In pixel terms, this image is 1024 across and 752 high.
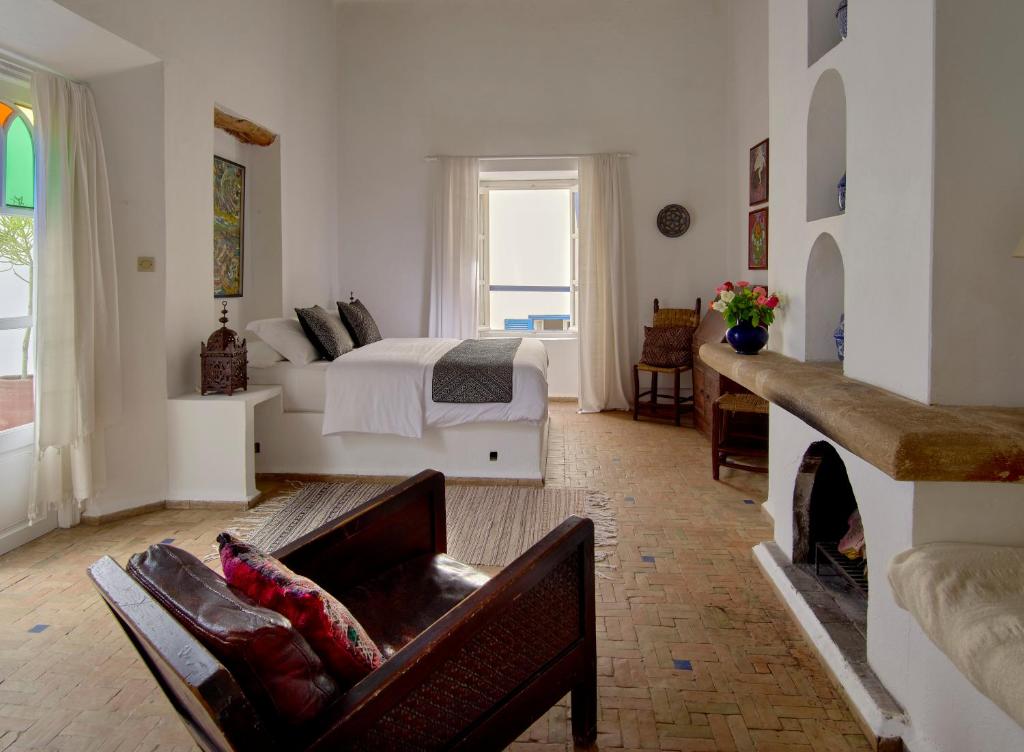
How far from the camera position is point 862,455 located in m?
1.92

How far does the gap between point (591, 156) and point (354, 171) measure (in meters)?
2.27

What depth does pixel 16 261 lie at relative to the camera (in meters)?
3.74

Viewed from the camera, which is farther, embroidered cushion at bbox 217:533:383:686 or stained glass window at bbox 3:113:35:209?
stained glass window at bbox 3:113:35:209

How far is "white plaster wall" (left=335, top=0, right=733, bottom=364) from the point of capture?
7.12 metres

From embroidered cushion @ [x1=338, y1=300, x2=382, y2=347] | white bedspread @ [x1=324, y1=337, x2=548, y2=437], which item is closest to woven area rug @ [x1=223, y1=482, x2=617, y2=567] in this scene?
white bedspread @ [x1=324, y1=337, x2=548, y2=437]

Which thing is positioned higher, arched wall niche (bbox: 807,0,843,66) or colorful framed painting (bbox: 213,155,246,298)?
arched wall niche (bbox: 807,0,843,66)

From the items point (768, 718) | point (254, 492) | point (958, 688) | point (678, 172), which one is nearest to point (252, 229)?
point (254, 492)

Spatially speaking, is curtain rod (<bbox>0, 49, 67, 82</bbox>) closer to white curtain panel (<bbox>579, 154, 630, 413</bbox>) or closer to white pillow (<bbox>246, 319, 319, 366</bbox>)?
white pillow (<bbox>246, 319, 319, 366</bbox>)

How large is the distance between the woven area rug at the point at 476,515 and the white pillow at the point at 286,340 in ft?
2.77

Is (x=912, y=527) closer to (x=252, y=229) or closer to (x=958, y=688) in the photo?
(x=958, y=688)

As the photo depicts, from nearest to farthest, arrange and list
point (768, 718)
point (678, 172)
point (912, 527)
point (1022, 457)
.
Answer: point (1022, 457)
point (912, 527)
point (768, 718)
point (678, 172)

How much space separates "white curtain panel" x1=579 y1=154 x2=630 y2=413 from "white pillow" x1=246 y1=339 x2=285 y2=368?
3146 millimetres

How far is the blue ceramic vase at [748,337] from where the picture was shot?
3.34 m

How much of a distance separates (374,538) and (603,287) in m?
5.32
